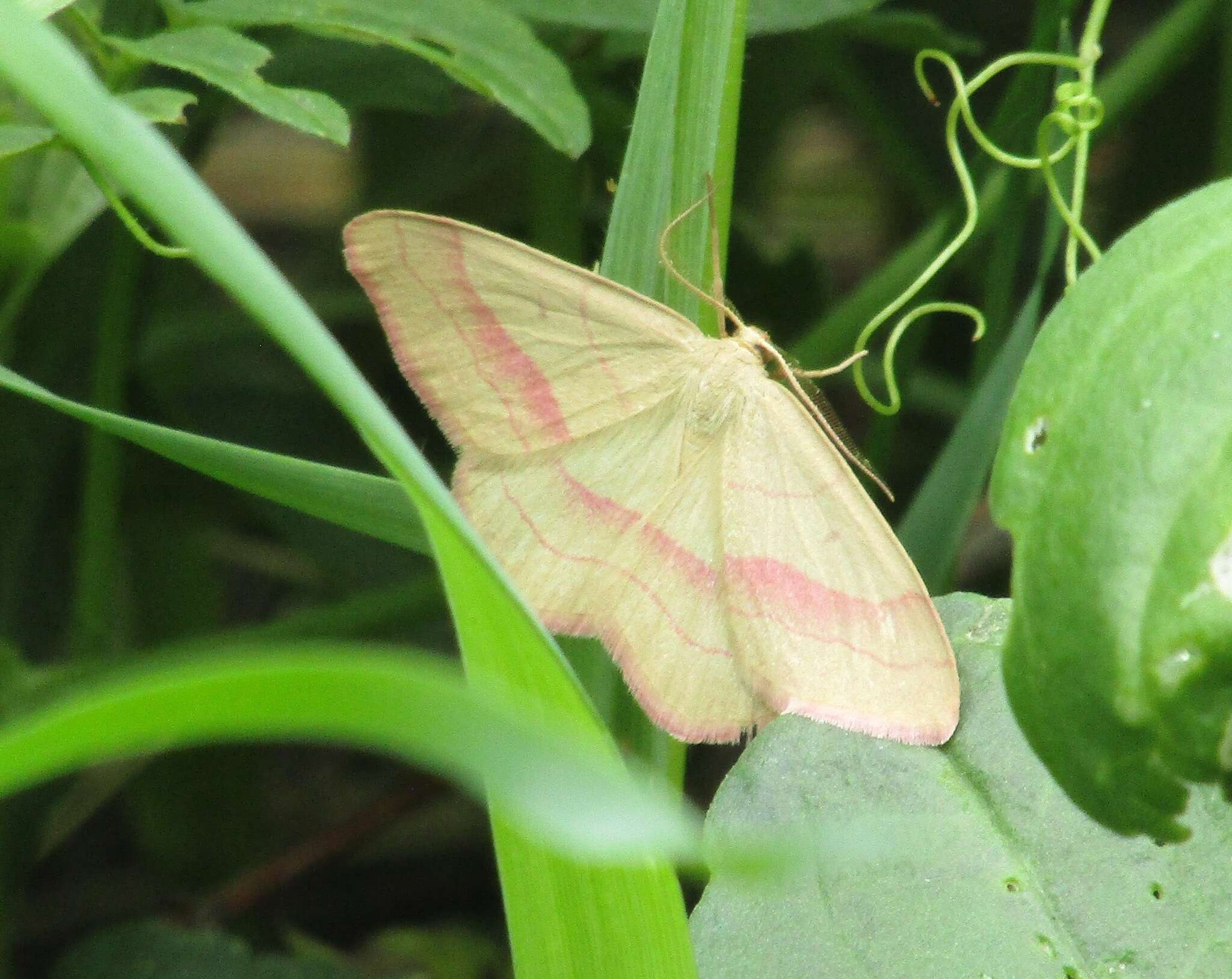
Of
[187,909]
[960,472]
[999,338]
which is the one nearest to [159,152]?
[960,472]

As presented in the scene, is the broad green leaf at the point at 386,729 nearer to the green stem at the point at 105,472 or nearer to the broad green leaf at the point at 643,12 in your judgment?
the broad green leaf at the point at 643,12

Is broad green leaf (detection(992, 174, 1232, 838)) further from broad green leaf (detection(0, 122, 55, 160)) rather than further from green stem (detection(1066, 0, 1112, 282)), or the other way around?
broad green leaf (detection(0, 122, 55, 160))

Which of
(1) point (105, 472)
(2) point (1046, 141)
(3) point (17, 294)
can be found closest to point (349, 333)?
(1) point (105, 472)

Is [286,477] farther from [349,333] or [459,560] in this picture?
[349,333]

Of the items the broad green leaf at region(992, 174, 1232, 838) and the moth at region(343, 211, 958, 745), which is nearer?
the broad green leaf at region(992, 174, 1232, 838)

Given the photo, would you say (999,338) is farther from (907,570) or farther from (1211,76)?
(1211,76)

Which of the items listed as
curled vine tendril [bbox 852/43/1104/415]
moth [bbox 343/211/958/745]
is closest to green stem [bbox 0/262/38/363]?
moth [bbox 343/211/958/745]

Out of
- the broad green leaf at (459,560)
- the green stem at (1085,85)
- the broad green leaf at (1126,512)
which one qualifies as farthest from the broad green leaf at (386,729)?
the green stem at (1085,85)
